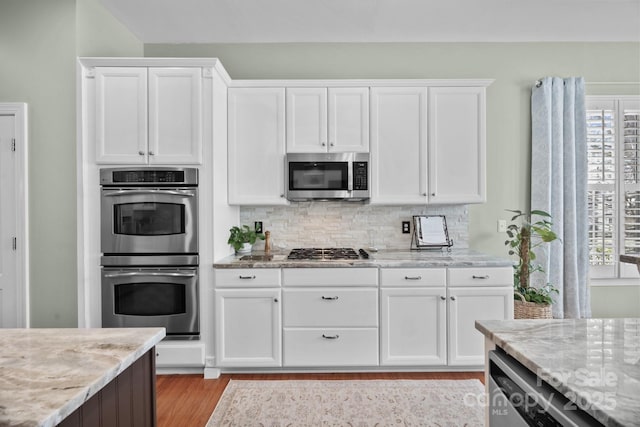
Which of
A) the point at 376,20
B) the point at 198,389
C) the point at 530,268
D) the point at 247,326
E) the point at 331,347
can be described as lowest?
the point at 198,389

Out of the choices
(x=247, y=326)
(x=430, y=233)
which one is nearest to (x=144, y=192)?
(x=247, y=326)

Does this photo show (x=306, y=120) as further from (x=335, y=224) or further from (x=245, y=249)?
(x=245, y=249)

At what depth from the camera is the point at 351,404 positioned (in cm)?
257

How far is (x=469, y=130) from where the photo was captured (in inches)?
131

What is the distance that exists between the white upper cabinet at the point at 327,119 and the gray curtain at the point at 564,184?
1.63 m

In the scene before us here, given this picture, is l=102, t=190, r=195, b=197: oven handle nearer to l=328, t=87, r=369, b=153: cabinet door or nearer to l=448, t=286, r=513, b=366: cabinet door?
l=328, t=87, r=369, b=153: cabinet door

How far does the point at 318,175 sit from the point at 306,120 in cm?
47

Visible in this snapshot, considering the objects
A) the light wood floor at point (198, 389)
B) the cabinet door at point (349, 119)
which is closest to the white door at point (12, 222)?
the light wood floor at point (198, 389)

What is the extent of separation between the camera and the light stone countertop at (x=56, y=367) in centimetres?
78

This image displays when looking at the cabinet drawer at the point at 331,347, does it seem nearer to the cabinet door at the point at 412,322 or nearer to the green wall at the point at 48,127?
the cabinet door at the point at 412,322

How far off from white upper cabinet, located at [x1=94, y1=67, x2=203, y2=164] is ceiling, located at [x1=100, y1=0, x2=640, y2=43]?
62 cm

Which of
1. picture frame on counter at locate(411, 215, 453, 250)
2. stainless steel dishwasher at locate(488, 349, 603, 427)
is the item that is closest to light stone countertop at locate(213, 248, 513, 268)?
picture frame on counter at locate(411, 215, 453, 250)

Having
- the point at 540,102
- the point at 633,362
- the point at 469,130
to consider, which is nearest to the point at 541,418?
the point at 633,362

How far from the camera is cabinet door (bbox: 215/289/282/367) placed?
2.94 metres
